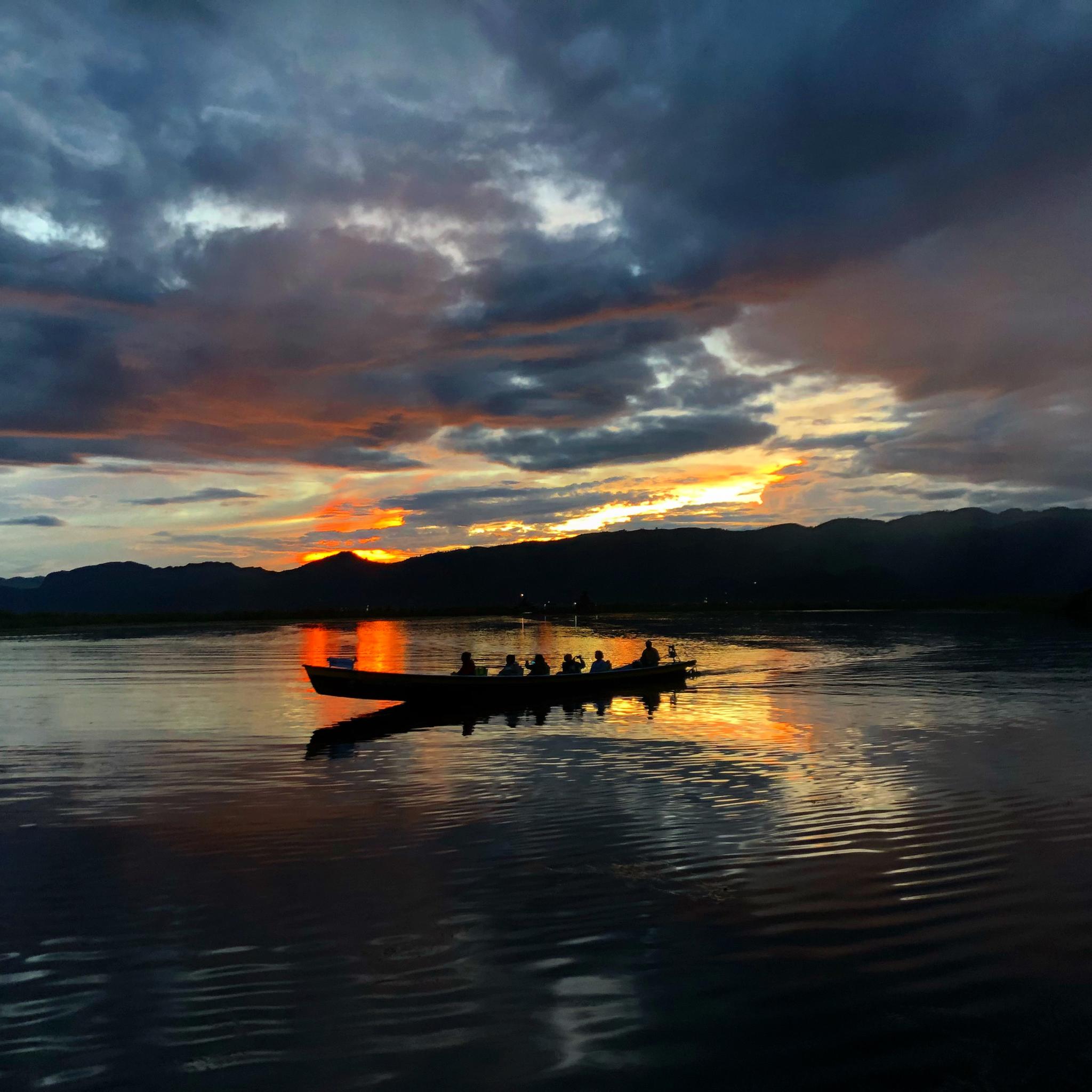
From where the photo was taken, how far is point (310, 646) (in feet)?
321

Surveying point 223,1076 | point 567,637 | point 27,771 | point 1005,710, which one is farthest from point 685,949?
point 567,637

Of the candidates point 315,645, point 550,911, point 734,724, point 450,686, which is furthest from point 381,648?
point 550,911

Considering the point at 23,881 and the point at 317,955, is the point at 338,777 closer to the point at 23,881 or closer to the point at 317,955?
the point at 23,881

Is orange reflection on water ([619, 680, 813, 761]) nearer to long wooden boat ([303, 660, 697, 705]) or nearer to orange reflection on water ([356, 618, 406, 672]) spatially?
long wooden boat ([303, 660, 697, 705])

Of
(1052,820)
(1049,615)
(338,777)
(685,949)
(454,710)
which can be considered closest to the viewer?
(685,949)

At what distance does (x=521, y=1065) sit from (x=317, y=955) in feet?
12.7

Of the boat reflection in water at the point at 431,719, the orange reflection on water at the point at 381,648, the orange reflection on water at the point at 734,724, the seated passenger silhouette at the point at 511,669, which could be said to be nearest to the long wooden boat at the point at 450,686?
the boat reflection in water at the point at 431,719

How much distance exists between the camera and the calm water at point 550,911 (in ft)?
28.9

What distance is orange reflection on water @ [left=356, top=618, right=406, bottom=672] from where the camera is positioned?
6531 centimetres

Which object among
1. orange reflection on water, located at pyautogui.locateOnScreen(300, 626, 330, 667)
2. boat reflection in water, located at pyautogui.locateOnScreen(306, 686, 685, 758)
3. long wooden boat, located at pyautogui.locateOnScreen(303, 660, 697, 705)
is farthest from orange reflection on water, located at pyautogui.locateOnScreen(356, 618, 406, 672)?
orange reflection on water, located at pyautogui.locateOnScreen(300, 626, 330, 667)

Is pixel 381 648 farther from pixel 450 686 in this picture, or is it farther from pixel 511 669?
pixel 450 686

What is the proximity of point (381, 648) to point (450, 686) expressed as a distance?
5534cm

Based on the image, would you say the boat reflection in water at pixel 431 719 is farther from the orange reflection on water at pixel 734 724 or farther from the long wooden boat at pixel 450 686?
the orange reflection on water at pixel 734 724

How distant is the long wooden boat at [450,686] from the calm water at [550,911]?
22.9ft
